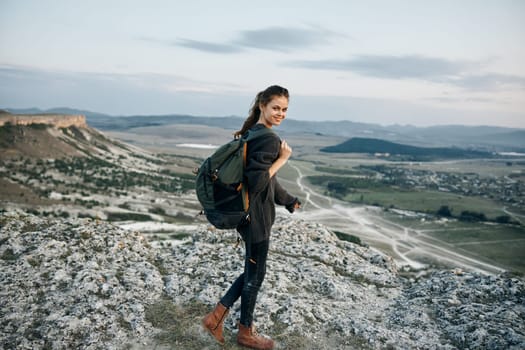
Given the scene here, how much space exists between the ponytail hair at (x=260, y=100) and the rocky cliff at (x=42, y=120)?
72.9 metres

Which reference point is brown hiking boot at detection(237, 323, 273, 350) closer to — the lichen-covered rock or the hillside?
the lichen-covered rock

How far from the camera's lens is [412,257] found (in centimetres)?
4328

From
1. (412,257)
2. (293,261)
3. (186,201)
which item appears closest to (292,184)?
(186,201)

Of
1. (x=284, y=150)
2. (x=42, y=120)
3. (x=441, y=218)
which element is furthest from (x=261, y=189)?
(x=42, y=120)

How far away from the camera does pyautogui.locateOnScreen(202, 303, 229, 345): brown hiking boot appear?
6344 mm

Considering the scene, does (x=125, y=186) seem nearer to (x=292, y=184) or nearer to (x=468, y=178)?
(x=292, y=184)

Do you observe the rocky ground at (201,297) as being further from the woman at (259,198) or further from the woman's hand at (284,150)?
the woman's hand at (284,150)

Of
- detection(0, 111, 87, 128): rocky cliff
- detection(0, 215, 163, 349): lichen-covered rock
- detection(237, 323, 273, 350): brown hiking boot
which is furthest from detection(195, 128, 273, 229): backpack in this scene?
detection(0, 111, 87, 128): rocky cliff

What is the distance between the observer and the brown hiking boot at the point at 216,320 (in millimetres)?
6344

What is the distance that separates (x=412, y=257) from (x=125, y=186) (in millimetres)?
39892

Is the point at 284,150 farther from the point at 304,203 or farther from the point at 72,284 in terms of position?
the point at 304,203

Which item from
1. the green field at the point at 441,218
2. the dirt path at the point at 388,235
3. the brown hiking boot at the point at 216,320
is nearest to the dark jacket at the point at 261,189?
the brown hiking boot at the point at 216,320

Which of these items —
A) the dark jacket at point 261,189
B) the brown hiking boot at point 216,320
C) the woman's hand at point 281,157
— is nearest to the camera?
the dark jacket at point 261,189

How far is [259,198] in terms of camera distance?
5.57m
